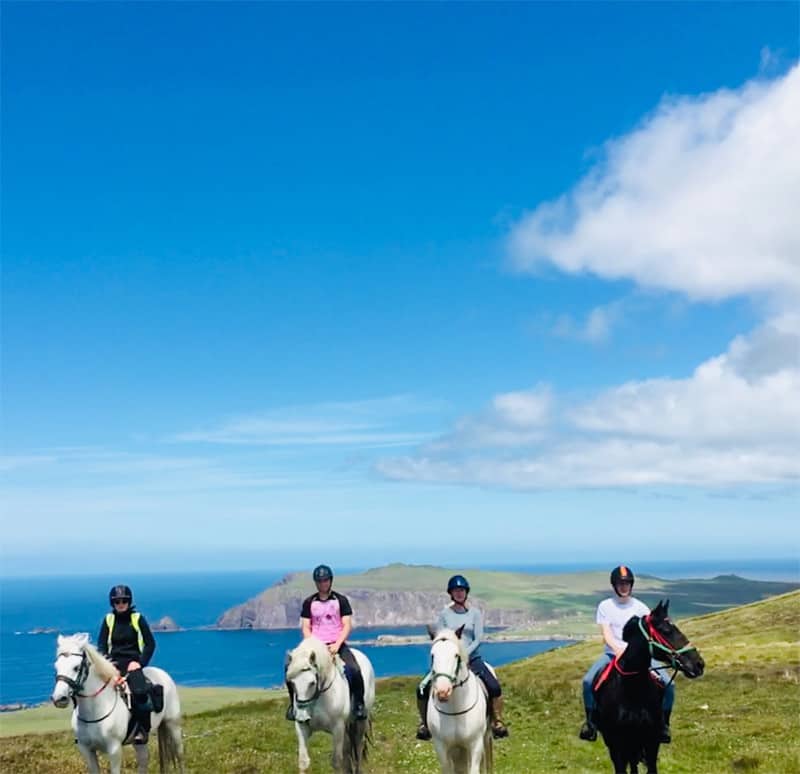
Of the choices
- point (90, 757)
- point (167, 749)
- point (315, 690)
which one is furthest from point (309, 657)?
point (167, 749)

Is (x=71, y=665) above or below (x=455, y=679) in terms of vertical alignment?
above

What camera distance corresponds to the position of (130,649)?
15.9 metres

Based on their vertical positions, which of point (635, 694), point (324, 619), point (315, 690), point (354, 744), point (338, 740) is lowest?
point (354, 744)

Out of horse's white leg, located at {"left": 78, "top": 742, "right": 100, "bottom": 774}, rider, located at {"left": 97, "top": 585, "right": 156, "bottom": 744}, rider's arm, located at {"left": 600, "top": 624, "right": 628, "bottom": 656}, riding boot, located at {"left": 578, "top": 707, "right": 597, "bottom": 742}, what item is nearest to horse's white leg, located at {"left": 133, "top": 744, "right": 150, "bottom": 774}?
rider, located at {"left": 97, "top": 585, "right": 156, "bottom": 744}

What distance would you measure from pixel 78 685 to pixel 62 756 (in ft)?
47.2

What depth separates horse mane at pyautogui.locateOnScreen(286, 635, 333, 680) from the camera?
14.5 meters

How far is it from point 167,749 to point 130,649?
10.9ft

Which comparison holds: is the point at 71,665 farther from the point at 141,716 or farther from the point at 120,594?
the point at 141,716

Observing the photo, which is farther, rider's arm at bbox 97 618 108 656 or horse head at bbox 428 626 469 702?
rider's arm at bbox 97 618 108 656

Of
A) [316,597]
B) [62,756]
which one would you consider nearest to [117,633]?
[316,597]

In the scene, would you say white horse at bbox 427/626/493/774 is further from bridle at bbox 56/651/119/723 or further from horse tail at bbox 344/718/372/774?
bridle at bbox 56/651/119/723

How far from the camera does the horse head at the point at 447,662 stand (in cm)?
1295

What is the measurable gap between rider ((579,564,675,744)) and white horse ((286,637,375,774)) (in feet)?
15.5

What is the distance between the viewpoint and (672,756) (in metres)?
22.1
